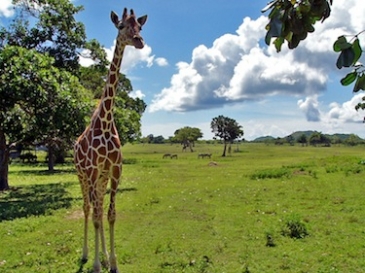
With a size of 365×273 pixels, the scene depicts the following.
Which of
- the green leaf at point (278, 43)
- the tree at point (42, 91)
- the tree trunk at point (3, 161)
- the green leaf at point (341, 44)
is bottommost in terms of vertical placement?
the tree trunk at point (3, 161)

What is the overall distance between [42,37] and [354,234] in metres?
16.5

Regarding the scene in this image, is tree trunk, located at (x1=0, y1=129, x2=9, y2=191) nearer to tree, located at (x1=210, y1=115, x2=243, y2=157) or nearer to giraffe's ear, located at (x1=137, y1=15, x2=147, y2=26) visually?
giraffe's ear, located at (x1=137, y1=15, x2=147, y2=26)

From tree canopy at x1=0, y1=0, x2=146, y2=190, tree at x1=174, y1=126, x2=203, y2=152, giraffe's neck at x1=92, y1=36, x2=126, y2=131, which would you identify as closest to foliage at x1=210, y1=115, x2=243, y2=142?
tree at x1=174, y1=126, x2=203, y2=152

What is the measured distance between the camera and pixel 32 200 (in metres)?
15.2

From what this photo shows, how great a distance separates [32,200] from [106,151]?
373 inches

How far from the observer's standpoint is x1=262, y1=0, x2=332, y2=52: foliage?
75.2 inches

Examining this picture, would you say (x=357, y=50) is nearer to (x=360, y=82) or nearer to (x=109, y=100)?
(x=360, y=82)

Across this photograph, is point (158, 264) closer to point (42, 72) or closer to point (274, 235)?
point (274, 235)

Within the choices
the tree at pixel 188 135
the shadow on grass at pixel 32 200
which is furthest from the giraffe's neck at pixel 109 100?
the tree at pixel 188 135

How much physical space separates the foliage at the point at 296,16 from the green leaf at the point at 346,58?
0.31 m

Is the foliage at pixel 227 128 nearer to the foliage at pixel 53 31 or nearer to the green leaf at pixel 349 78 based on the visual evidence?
the foliage at pixel 53 31

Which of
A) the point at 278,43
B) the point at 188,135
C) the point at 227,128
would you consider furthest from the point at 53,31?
the point at 188,135

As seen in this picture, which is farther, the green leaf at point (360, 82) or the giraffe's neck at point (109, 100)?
the giraffe's neck at point (109, 100)

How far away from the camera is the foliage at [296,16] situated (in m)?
1.91
